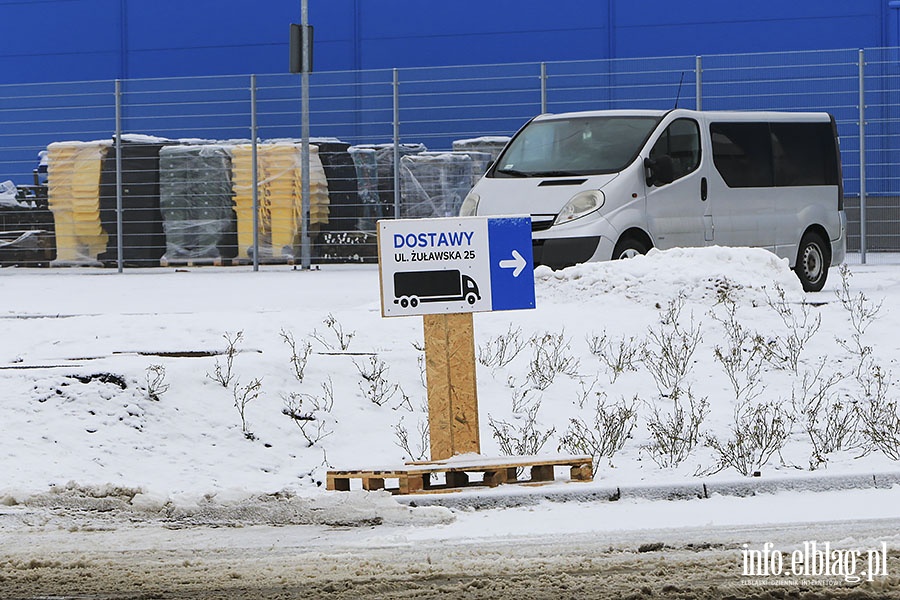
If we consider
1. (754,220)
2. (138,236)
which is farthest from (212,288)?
(754,220)

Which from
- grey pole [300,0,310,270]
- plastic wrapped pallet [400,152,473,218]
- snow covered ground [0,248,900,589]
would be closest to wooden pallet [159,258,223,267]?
grey pole [300,0,310,270]

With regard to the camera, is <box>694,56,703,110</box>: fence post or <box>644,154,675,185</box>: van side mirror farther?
<box>694,56,703,110</box>: fence post

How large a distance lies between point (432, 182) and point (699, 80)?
404 cm

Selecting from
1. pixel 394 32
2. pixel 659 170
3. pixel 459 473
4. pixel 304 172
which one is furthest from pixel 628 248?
pixel 394 32

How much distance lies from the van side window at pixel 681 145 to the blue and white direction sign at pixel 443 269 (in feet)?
24.3

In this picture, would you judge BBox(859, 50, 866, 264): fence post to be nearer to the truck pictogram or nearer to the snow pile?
the truck pictogram

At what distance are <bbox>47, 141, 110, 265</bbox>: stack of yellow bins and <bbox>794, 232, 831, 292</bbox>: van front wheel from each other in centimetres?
1059

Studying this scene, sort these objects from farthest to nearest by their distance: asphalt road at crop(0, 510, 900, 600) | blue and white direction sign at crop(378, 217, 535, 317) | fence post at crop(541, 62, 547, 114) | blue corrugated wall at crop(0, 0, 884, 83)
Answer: blue corrugated wall at crop(0, 0, 884, 83) → fence post at crop(541, 62, 547, 114) → blue and white direction sign at crop(378, 217, 535, 317) → asphalt road at crop(0, 510, 900, 600)

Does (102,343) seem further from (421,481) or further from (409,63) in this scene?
(409,63)

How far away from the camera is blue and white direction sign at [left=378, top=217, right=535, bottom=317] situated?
7422 mm

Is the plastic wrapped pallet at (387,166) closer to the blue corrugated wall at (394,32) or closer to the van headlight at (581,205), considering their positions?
the blue corrugated wall at (394,32)

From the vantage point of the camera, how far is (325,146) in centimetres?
2158

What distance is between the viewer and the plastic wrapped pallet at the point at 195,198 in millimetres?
21578

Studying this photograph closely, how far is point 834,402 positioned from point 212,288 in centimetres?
998
